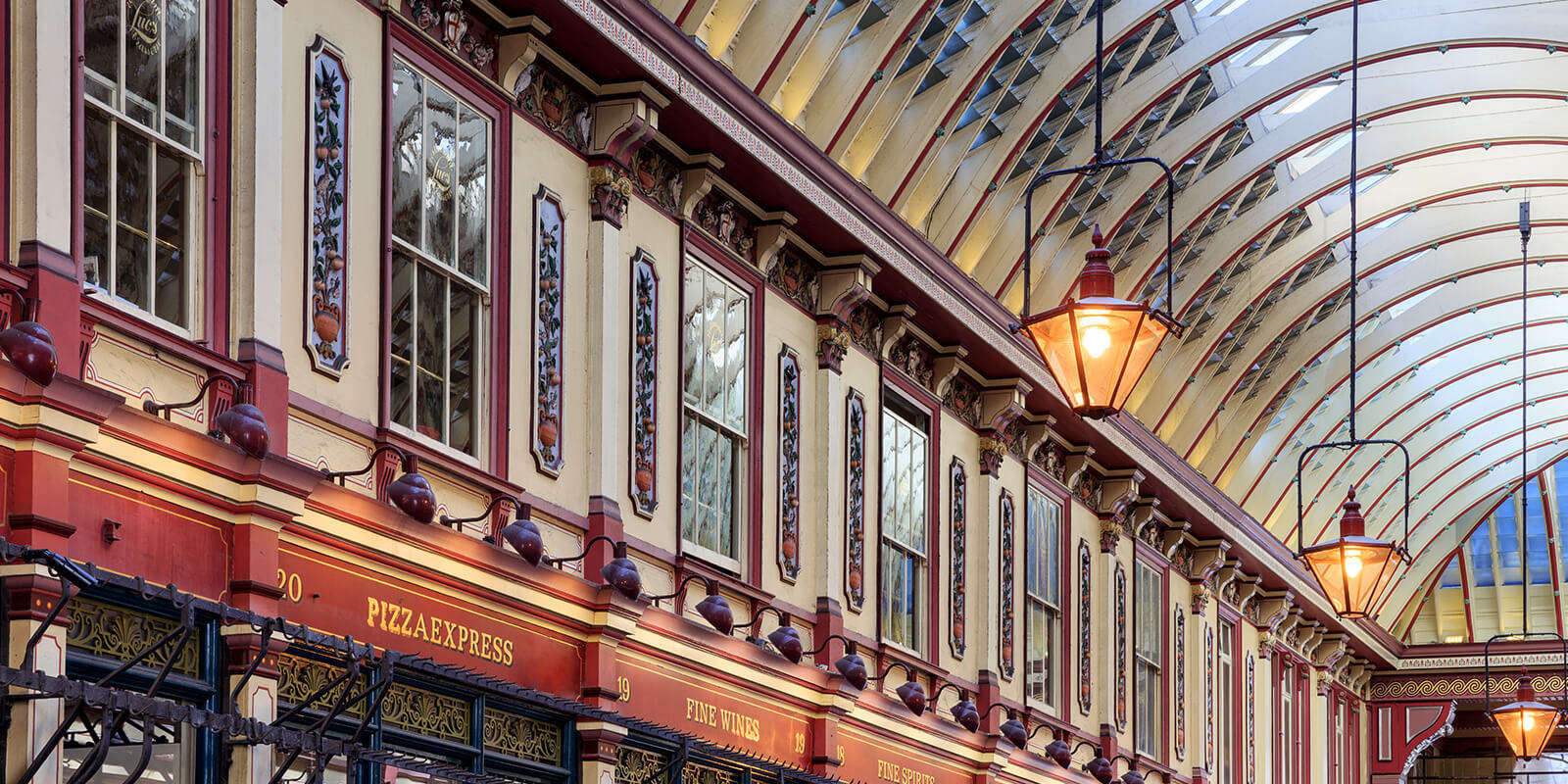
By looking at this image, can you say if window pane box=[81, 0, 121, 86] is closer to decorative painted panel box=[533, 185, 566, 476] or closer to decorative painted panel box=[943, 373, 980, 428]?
decorative painted panel box=[533, 185, 566, 476]

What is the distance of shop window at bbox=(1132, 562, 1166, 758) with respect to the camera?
25578 millimetres

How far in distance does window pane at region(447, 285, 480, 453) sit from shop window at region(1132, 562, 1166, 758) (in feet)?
47.0

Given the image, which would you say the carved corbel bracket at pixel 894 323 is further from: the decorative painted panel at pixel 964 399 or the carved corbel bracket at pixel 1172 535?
the carved corbel bracket at pixel 1172 535

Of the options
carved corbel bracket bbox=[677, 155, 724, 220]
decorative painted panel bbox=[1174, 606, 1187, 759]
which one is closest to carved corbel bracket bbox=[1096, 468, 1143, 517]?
decorative painted panel bbox=[1174, 606, 1187, 759]

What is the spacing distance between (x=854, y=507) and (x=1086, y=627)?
6.77 m

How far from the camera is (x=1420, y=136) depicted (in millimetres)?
26688

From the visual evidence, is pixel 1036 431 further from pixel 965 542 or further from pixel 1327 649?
pixel 1327 649

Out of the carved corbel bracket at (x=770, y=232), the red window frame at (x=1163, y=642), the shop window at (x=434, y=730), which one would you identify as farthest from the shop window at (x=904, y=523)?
the red window frame at (x=1163, y=642)

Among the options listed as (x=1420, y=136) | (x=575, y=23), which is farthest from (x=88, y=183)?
(x=1420, y=136)

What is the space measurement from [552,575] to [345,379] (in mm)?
2178

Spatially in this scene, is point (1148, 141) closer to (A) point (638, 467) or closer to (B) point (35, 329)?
(A) point (638, 467)

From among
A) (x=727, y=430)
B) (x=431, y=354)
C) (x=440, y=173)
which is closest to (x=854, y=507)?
(x=727, y=430)

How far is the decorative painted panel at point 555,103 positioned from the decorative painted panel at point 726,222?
1647 millimetres

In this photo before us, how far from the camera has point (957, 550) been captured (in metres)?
20.0
